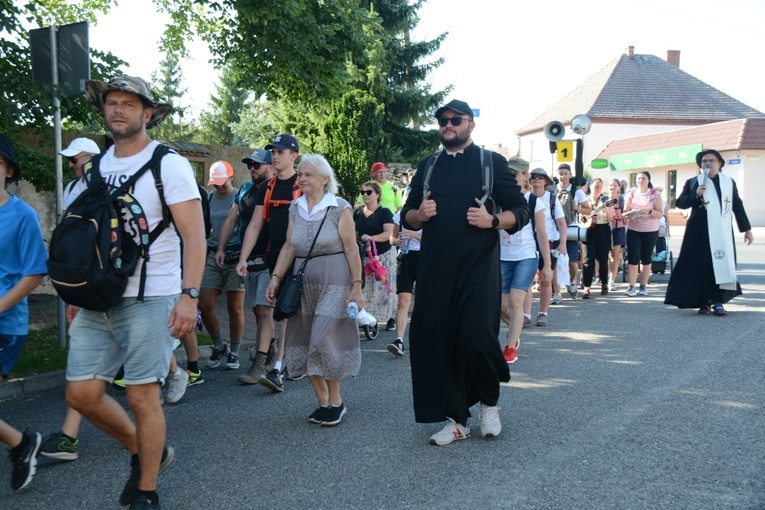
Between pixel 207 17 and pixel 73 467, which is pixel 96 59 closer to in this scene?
pixel 73 467

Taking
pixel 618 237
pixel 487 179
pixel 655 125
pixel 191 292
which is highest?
pixel 655 125

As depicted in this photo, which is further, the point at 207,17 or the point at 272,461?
the point at 207,17

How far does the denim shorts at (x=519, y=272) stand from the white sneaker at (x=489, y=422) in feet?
9.75

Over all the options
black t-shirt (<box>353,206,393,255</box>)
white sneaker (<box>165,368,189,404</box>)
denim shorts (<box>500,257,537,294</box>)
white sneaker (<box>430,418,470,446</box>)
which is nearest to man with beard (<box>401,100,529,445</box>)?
white sneaker (<box>430,418,470,446</box>)

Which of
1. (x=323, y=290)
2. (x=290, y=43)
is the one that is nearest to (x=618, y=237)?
(x=290, y=43)

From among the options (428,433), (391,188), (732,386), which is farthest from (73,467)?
(391,188)

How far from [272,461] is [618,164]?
48844 mm

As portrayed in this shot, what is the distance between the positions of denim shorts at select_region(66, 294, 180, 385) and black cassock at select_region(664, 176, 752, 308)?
8657 mm

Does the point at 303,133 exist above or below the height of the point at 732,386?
above

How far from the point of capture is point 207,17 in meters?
15.6

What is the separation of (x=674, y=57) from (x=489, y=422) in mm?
64513

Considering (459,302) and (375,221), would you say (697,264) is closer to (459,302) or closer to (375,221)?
(375,221)

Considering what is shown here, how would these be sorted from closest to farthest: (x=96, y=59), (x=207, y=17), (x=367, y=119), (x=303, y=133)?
(x=96, y=59) < (x=207, y=17) < (x=367, y=119) < (x=303, y=133)

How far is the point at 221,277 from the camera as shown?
781 cm
